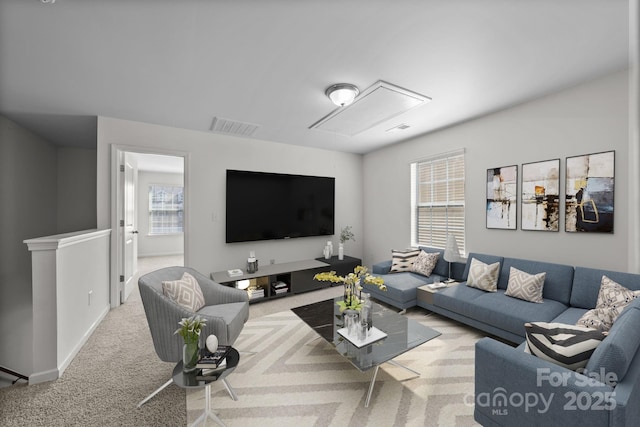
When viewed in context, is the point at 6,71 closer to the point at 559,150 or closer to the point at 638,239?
the point at 638,239

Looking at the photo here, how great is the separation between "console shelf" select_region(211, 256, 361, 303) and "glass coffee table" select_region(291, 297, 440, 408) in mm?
1360

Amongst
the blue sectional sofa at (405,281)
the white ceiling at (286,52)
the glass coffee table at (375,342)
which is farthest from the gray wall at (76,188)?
the blue sectional sofa at (405,281)

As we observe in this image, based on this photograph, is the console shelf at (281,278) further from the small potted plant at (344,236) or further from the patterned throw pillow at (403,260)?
the patterned throw pillow at (403,260)

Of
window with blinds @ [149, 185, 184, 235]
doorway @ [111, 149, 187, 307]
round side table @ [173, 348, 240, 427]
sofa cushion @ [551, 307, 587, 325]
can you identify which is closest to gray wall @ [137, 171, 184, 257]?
doorway @ [111, 149, 187, 307]

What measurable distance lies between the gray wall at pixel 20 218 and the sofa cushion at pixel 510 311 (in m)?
5.04

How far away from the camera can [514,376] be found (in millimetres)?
1328

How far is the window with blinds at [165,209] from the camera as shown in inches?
287

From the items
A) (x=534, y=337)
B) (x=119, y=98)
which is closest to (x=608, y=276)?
(x=534, y=337)

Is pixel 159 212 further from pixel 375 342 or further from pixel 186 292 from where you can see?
pixel 375 342

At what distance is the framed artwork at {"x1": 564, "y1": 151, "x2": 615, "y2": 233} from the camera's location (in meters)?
2.40

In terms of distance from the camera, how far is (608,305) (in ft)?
6.51

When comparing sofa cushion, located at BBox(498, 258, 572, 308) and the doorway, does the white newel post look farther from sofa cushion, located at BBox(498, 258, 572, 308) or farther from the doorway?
sofa cushion, located at BBox(498, 258, 572, 308)

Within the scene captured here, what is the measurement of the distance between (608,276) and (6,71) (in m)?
5.56

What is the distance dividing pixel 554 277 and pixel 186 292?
11.7 feet
